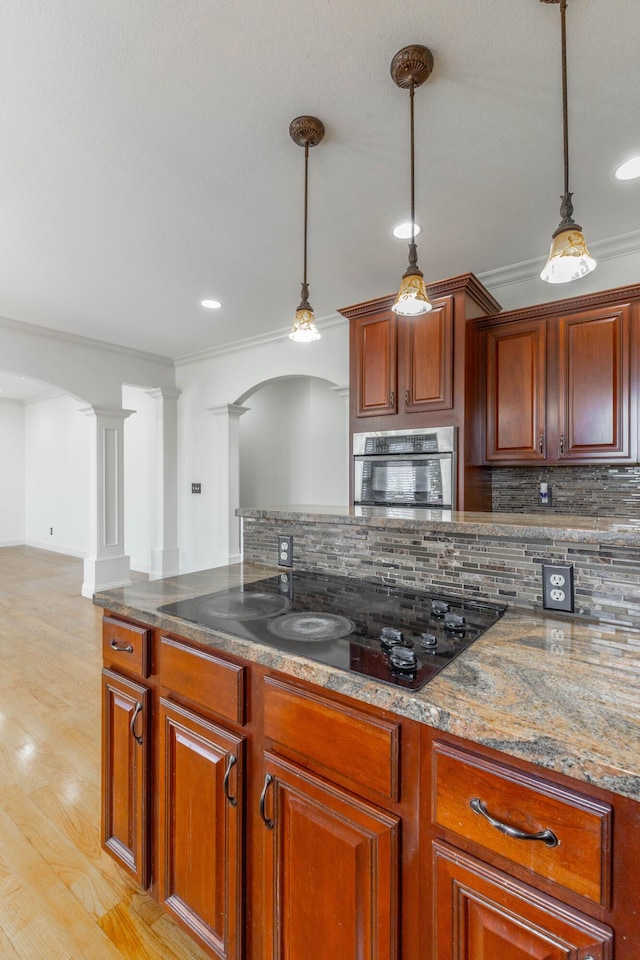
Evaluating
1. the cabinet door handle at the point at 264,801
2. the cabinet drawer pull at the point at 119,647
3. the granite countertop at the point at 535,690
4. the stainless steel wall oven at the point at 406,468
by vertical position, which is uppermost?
the stainless steel wall oven at the point at 406,468

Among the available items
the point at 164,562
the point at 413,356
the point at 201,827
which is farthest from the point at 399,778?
the point at 164,562

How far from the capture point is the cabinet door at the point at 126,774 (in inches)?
50.2

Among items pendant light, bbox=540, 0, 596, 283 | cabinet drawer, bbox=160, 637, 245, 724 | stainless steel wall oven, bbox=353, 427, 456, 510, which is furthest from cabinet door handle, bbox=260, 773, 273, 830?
stainless steel wall oven, bbox=353, 427, 456, 510

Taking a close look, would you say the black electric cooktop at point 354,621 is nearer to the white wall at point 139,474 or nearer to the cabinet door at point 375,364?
the cabinet door at point 375,364

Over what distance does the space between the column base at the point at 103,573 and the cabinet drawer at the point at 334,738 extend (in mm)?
4253

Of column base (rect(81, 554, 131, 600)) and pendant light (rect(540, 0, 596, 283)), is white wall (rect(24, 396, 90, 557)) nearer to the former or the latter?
column base (rect(81, 554, 131, 600))

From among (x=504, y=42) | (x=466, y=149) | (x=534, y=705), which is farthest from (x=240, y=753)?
(x=466, y=149)

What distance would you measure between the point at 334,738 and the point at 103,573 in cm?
449

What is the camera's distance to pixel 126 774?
132cm

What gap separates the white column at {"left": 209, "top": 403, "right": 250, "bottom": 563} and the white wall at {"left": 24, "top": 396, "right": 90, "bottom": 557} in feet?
9.83

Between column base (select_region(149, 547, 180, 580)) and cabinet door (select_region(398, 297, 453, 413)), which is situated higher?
cabinet door (select_region(398, 297, 453, 413))

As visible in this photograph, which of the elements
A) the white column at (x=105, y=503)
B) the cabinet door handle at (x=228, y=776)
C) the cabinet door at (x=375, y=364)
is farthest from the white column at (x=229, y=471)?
the cabinet door handle at (x=228, y=776)

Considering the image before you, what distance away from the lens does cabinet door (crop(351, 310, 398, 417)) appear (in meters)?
2.96

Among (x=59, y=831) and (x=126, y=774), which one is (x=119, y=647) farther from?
(x=59, y=831)
